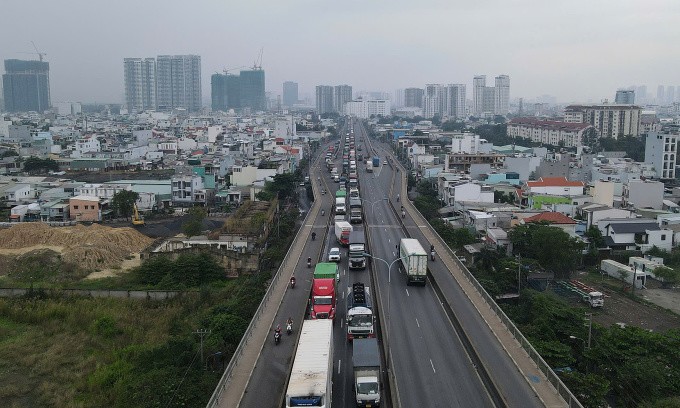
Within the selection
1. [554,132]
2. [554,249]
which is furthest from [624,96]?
[554,249]

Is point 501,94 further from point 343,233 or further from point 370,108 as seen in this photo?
point 343,233

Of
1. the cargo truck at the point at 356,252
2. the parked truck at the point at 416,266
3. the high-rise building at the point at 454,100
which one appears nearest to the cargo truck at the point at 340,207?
the cargo truck at the point at 356,252

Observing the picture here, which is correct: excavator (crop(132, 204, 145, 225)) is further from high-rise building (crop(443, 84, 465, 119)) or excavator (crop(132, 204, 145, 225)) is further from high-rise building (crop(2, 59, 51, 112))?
high-rise building (crop(2, 59, 51, 112))

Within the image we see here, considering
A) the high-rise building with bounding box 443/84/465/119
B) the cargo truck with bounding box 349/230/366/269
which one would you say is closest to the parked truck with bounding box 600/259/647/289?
the cargo truck with bounding box 349/230/366/269

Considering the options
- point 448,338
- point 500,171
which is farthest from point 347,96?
point 448,338

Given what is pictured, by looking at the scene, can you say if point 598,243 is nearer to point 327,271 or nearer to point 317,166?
→ point 327,271
